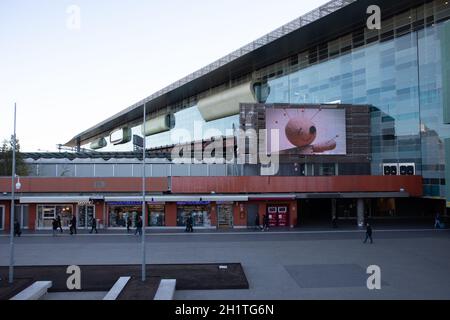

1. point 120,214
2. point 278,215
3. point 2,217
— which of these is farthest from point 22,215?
point 278,215

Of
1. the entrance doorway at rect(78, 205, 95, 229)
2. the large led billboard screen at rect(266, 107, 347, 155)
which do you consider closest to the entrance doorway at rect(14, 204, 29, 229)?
the entrance doorway at rect(78, 205, 95, 229)

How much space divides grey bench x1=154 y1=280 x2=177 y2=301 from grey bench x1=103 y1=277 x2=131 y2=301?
4.02 feet

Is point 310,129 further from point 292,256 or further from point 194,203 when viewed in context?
point 292,256

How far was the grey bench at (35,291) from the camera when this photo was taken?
11961 mm

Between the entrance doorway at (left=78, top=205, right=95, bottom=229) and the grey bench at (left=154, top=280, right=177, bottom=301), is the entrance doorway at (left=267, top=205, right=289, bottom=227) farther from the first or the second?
the grey bench at (left=154, top=280, right=177, bottom=301)

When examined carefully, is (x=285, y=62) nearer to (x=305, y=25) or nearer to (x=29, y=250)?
(x=305, y=25)

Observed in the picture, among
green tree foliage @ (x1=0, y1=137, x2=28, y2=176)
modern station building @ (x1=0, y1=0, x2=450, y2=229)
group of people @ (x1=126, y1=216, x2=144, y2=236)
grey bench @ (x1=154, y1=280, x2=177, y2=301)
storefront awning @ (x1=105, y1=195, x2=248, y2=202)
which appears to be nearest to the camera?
grey bench @ (x1=154, y1=280, x2=177, y2=301)

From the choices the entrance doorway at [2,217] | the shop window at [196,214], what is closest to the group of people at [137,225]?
the shop window at [196,214]

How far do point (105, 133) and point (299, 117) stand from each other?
312 feet

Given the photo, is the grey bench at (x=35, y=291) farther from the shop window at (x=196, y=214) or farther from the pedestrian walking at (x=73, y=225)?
the shop window at (x=196, y=214)

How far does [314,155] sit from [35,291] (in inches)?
1087

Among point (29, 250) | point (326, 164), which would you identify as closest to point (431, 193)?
point (326, 164)

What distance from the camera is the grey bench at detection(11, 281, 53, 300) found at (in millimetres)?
11961
